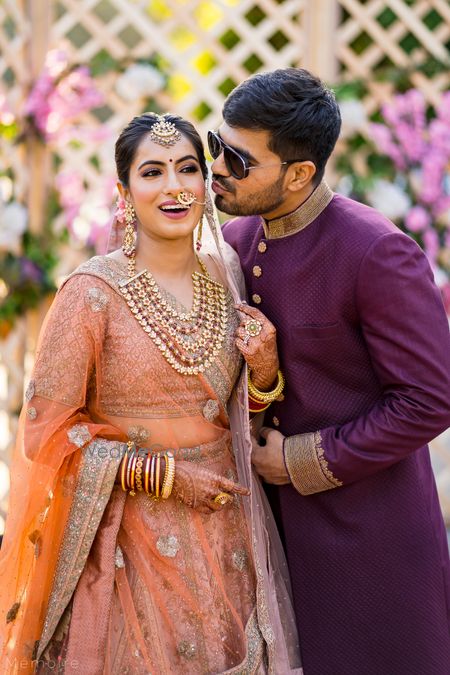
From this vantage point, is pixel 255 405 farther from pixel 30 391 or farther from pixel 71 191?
pixel 71 191

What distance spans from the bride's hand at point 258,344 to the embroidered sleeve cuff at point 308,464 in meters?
0.18

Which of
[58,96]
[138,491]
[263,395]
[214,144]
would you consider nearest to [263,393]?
[263,395]

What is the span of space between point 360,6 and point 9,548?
3.71 metres

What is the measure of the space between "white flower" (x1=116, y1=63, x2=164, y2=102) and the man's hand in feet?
9.54

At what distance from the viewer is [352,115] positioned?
5016mm

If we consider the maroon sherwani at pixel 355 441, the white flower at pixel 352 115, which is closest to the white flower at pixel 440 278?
the white flower at pixel 352 115

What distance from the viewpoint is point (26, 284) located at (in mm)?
5195

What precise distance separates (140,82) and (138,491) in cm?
314

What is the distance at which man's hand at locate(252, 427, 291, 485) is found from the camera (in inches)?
102

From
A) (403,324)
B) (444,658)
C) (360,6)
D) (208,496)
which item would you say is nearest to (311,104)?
(403,324)

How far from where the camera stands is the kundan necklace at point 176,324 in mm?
2424

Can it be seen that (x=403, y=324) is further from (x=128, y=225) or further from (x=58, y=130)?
(x=58, y=130)

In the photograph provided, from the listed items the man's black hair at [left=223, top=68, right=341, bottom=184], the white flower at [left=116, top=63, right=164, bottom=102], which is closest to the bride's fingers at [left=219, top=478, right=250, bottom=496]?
the man's black hair at [left=223, top=68, right=341, bottom=184]

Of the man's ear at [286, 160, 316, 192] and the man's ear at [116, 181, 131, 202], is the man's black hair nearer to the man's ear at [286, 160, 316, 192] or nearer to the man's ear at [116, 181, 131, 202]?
the man's ear at [286, 160, 316, 192]
